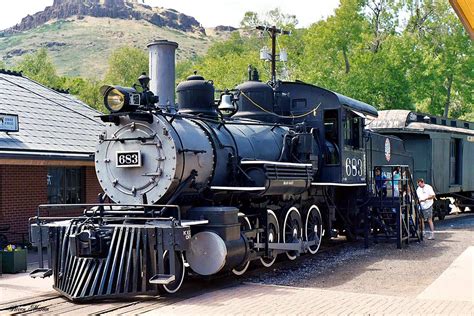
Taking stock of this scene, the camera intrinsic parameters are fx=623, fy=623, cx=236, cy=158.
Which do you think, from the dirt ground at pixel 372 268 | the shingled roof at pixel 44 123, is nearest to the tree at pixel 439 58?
the dirt ground at pixel 372 268

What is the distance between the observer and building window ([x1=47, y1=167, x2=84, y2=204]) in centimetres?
1550

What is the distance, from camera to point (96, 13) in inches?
6801

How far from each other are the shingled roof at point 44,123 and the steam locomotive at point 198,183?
128 inches

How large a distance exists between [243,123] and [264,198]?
1507 mm

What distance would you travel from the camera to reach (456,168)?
Answer: 23.8m

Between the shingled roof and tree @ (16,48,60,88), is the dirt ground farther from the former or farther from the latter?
tree @ (16,48,60,88)

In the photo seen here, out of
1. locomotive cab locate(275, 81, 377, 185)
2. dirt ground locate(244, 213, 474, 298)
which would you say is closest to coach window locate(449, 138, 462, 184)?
dirt ground locate(244, 213, 474, 298)

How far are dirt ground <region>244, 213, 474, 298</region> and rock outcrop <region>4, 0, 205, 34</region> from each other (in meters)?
169

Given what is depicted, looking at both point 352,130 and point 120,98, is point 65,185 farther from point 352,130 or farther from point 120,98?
point 352,130

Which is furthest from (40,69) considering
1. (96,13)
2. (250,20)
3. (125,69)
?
(96,13)

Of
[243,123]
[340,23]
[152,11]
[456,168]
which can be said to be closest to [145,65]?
[340,23]

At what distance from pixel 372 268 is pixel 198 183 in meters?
3.90

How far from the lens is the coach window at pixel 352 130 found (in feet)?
45.2

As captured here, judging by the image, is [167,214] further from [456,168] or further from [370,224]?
[456,168]
